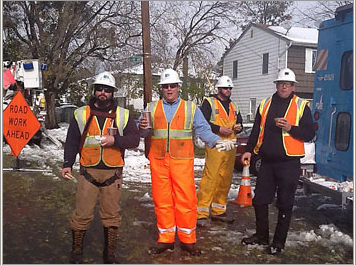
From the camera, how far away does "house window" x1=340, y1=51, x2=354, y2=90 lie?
6.10 metres

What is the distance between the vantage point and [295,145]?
4.92m

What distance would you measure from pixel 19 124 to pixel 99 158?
17.7 feet

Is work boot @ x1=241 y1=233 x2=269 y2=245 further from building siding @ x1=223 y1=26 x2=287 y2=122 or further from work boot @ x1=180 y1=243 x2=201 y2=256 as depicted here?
building siding @ x1=223 y1=26 x2=287 y2=122

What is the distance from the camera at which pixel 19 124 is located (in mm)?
9164

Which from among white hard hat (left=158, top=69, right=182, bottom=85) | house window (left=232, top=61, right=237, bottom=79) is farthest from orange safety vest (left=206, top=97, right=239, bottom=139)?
house window (left=232, top=61, right=237, bottom=79)

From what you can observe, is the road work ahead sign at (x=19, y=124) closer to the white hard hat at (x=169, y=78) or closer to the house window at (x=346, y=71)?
the white hard hat at (x=169, y=78)

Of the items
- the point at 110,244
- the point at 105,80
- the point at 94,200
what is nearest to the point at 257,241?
the point at 110,244

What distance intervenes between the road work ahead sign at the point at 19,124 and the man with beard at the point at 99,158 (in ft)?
15.7

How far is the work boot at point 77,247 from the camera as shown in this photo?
4.49 m

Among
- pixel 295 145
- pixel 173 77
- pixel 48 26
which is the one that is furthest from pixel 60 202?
pixel 48 26

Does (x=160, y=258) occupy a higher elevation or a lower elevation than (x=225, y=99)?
lower

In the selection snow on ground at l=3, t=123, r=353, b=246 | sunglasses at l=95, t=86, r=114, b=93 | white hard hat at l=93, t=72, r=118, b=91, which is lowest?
snow on ground at l=3, t=123, r=353, b=246

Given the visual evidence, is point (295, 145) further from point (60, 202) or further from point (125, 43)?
point (125, 43)

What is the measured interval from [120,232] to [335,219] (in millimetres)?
3340
